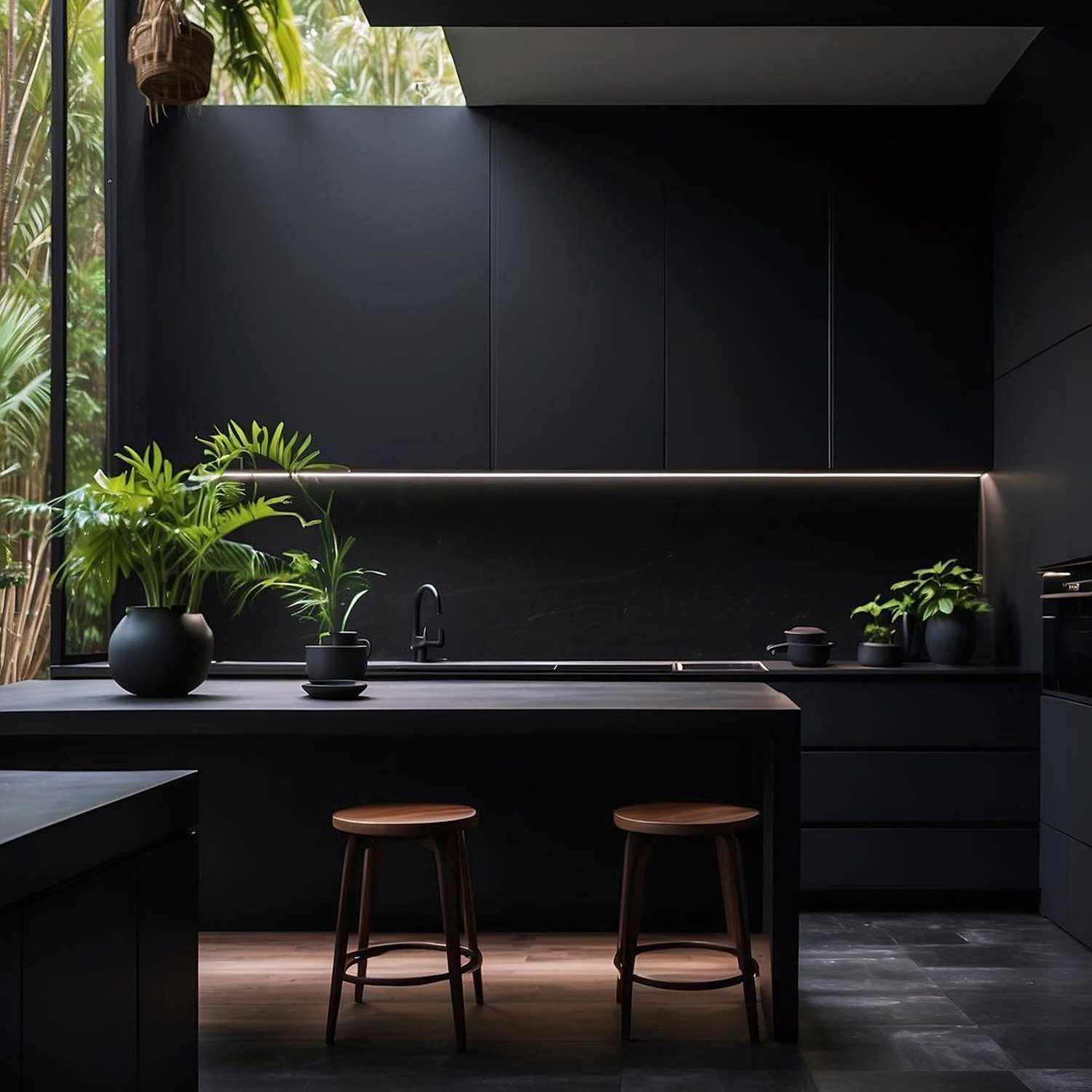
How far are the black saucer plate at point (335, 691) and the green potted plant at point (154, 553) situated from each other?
0.30m

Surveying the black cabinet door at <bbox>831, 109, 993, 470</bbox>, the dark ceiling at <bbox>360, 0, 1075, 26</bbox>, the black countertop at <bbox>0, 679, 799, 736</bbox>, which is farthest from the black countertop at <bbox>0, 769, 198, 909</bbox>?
the black cabinet door at <bbox>831, 109, 993, 470</bbox>

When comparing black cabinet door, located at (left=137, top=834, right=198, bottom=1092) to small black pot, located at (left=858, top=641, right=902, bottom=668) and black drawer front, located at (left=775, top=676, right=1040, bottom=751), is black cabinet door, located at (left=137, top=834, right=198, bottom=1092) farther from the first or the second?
small black pot, located at (left=858, top=641, right=902, bottom=668)

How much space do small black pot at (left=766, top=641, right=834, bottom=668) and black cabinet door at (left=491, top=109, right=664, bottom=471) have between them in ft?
2.82

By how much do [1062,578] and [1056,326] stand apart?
32.1 inches

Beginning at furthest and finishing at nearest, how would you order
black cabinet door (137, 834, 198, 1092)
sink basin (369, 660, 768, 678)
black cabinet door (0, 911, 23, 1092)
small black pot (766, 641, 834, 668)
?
small black pot (766, 641, 834, 668) → sink basin (369, 660, 768, 678) → black cabinet door (137, 834, 198, 1092) → black cabinet door (0, 911, 23, 1092)

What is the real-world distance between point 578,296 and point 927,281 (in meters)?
1.33

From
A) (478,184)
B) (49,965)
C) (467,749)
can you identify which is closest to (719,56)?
(478,184)

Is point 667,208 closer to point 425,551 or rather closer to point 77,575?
point 425,551

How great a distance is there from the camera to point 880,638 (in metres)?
4.59

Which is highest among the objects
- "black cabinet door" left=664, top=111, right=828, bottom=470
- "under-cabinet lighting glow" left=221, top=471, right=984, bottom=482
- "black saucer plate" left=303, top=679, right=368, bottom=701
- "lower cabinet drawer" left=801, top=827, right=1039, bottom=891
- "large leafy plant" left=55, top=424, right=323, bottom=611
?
"black cabinet door" left=664, top=111, right=828, bottom=470

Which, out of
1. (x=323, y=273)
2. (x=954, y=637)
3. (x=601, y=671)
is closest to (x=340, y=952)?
(x=601, y=671)

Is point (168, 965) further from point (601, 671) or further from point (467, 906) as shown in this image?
point (601, 671)

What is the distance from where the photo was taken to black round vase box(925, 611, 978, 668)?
4520 mm

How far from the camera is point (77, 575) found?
3057 millimetres
